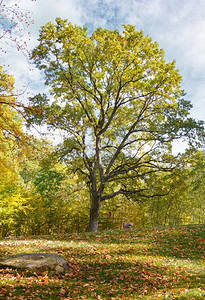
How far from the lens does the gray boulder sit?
7.20 meters

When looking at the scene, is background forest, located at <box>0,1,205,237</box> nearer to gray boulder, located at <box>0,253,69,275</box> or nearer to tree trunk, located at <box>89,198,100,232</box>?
tree trunk, located at <box>89,198,100,232</box>

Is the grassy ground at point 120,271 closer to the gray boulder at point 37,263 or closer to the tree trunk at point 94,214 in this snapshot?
the gray boulder at point 37,263

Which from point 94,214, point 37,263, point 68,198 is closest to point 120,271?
point 37,263

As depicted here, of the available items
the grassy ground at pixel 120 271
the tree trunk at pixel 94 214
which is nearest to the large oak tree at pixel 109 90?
the tree trunk at pixel 94 214

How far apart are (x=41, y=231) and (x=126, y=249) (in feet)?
63.2

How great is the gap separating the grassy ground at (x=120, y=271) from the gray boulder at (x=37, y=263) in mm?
223

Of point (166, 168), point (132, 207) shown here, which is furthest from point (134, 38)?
point (132, 207)

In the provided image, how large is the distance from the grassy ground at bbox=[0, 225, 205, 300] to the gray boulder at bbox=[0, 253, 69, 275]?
223 mm

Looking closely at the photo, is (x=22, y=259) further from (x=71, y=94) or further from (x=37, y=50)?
(x=37, y=50)

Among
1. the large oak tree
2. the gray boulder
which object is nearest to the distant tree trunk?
the large oak tree

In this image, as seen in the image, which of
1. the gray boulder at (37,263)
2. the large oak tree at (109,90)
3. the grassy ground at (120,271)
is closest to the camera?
the grassy ground at (120,271)

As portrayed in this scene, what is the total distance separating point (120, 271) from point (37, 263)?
110 inches

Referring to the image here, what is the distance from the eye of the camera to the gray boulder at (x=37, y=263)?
720 cm

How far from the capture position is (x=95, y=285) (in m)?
6.81
